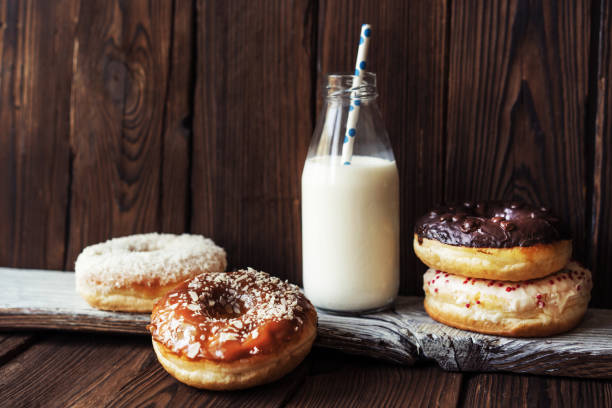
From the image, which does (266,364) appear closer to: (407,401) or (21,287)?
(407,401)

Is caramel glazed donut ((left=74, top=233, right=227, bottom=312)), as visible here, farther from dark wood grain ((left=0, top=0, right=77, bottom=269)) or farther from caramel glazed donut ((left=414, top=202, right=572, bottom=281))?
caramel glazed donut ((left=414, top=202, right=572, bottom=281))

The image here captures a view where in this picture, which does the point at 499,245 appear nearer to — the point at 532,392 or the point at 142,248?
the point at 532,392

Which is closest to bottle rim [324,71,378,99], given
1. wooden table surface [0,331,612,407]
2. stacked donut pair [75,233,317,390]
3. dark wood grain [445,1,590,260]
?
dark wood grain [445,1,590,260]

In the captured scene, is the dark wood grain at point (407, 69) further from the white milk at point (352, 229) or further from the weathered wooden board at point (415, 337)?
the weathered wooden board at point (415, 337)

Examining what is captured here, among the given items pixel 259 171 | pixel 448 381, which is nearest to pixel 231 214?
pixel 259 171

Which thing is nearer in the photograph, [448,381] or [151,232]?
[448,381]

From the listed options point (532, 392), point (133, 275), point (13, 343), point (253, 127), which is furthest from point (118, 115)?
point (532, 392)

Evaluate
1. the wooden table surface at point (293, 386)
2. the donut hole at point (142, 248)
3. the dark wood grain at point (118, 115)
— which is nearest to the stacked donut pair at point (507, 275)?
the wooden table surface at point (293, 386)
